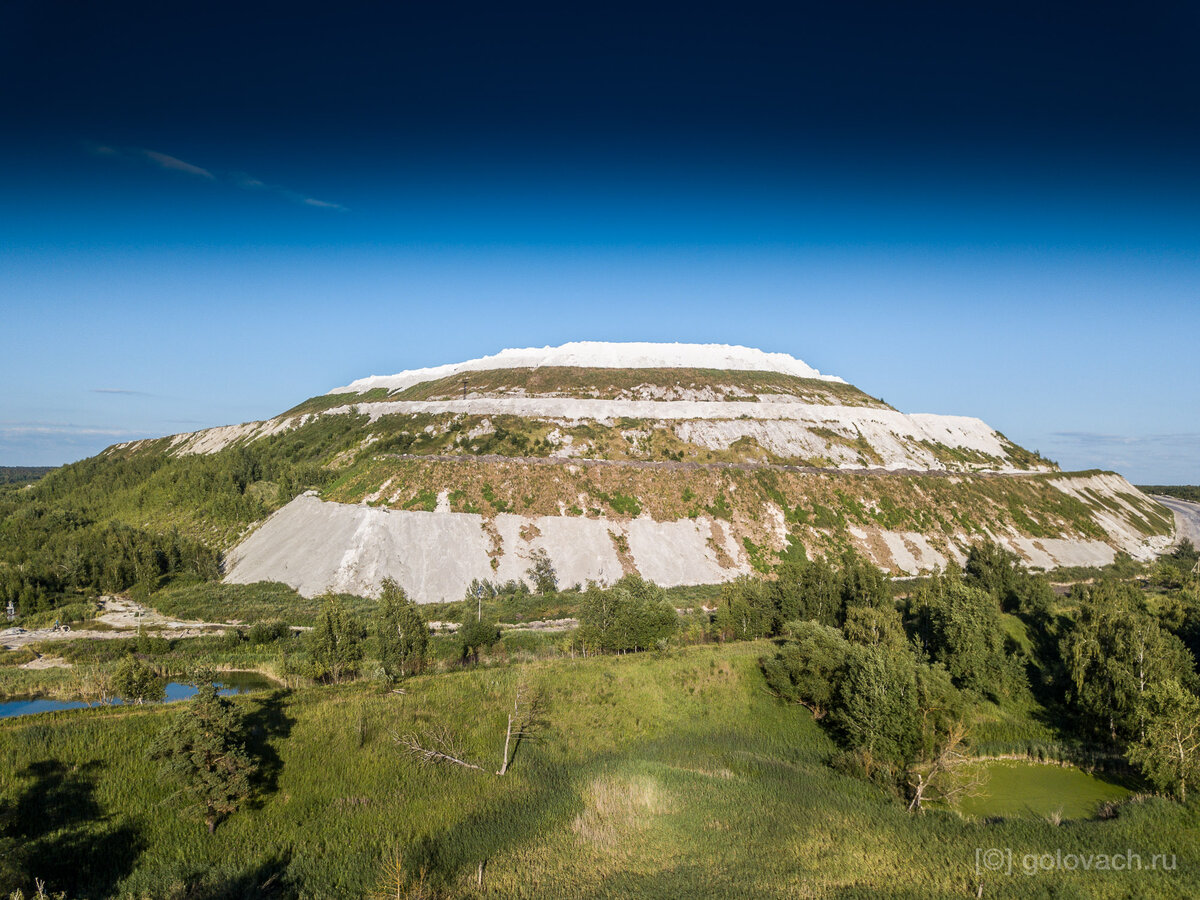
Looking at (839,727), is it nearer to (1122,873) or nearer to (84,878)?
(1122,873)

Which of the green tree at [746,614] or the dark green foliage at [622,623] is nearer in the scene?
the dark green foliage at [622,623]


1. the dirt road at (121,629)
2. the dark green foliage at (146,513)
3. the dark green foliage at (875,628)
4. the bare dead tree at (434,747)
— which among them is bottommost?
the dirt road at (121,629)

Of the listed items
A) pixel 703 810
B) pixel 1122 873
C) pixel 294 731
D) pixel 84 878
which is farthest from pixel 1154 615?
pixel 84 878

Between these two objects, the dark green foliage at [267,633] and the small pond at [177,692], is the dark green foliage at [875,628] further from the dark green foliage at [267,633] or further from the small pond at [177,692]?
the dark green foliage at [267,633]

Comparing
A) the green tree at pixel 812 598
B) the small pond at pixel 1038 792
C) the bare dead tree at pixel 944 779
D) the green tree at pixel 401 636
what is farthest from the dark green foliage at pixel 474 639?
the small pond at pixel 1038 792

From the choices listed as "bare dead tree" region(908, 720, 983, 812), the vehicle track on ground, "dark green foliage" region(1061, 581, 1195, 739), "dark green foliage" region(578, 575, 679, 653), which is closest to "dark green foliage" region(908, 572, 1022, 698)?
"dark green foliage" region(1061, 581, 1195, 739)

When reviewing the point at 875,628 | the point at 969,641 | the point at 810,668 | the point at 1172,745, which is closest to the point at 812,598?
the point at 875,628

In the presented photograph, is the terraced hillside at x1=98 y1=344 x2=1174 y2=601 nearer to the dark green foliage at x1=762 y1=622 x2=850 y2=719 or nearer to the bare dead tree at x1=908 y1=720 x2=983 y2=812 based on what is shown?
the dark green foliage at x1=762 y1=622 x2=850 y2=719
